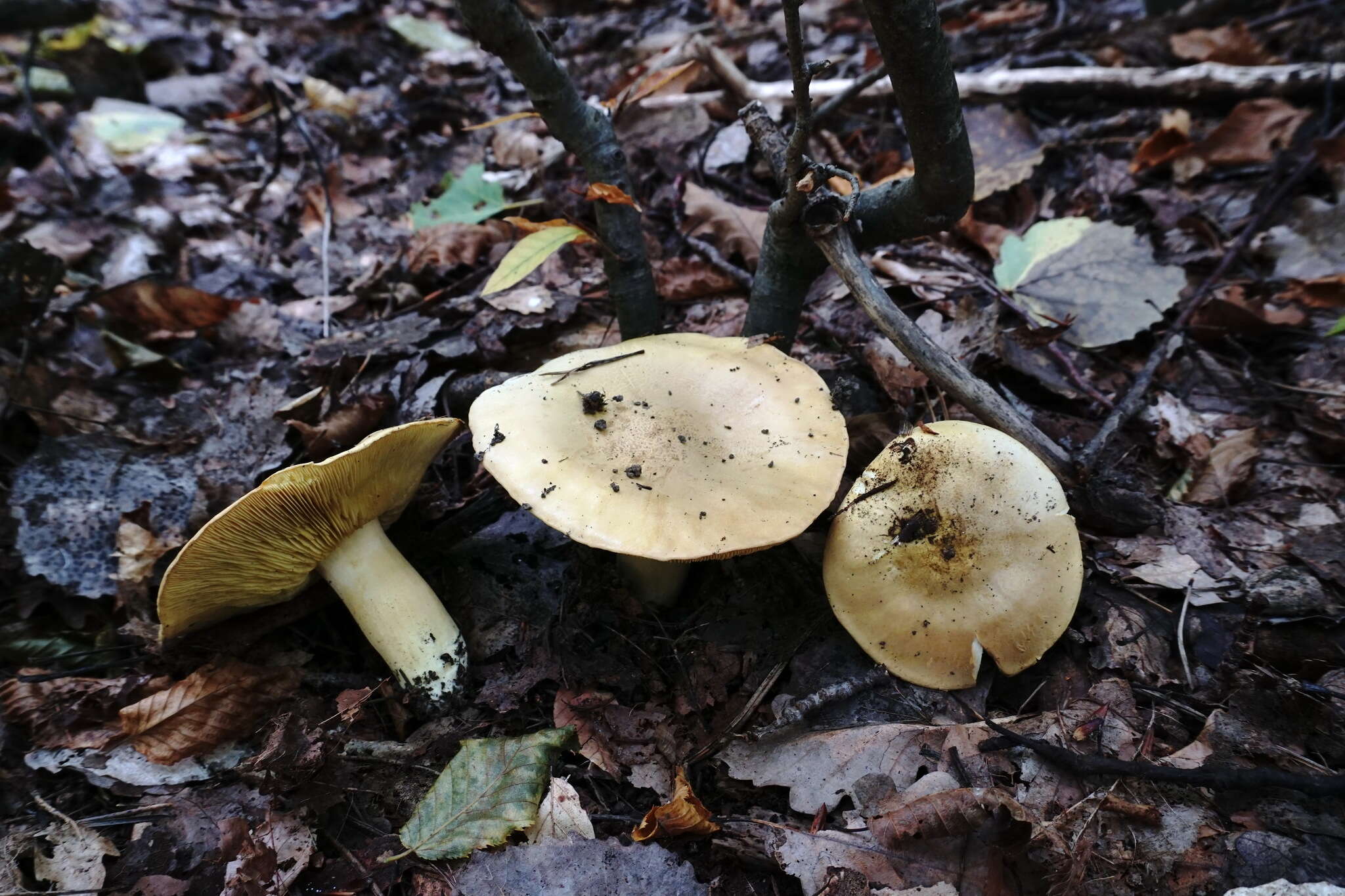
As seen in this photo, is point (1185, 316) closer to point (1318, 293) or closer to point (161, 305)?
point (1318, 293)

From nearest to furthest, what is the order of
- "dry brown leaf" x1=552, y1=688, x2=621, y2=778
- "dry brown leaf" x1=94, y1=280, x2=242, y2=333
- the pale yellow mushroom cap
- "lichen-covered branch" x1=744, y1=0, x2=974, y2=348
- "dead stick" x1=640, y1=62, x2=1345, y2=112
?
1. "lichen-covered branch" x1=744, y1=0, x2=974, y2=348
2. the pale yellow mushroom cap
3. "dry brown leaf" x1=552, y1=688, x2=621, y2=778
4. "dry brown leaf" x1=94, y1=280, x2=242, y2=333
5. "dead stick" x1=640, y1=62, x2=1345, y2=112

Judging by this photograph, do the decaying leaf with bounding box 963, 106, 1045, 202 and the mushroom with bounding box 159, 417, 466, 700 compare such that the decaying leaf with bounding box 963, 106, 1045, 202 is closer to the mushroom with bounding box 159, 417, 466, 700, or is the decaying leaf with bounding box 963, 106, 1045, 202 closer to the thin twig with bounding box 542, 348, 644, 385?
the thin twig with bounding box 542, 348, 644, 385

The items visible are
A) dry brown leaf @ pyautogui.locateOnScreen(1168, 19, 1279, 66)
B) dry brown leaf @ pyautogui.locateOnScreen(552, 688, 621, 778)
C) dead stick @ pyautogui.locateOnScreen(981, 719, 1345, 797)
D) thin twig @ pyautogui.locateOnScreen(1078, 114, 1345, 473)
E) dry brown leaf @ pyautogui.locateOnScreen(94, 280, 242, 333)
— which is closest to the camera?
dead stick @ pyautogui.locateOnScreen(981, 719, 1345, 797)

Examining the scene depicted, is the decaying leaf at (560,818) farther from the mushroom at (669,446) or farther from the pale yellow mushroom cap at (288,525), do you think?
the pale yellow mushroom cap at (288,525)

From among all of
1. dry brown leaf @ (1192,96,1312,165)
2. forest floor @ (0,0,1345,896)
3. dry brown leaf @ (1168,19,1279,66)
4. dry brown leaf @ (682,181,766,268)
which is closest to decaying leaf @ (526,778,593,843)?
forest floor @ (0,0,1345,896)

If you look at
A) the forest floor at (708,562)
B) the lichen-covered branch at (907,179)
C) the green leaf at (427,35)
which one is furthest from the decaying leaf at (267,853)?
the green leaf at (427,35)

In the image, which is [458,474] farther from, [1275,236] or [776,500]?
[1275,236]
